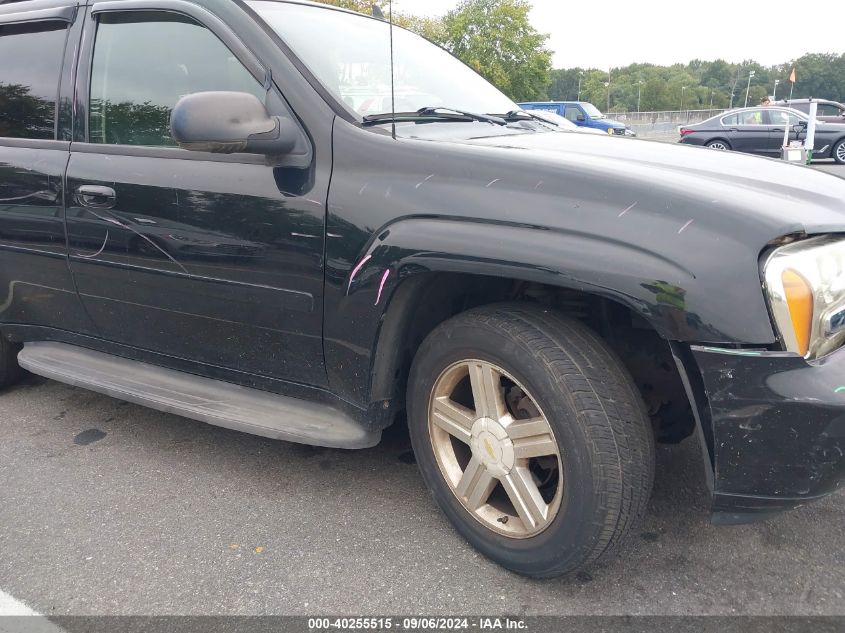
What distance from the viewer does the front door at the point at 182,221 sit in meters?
2.27

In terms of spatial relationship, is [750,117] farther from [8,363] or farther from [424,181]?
[8,363]

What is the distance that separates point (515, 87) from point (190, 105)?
151ft

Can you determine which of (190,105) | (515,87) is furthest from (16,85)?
(515,87)

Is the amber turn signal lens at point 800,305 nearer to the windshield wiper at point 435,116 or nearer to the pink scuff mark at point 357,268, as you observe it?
the pink scuff mark at point 357,268

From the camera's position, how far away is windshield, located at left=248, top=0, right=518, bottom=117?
2.42m

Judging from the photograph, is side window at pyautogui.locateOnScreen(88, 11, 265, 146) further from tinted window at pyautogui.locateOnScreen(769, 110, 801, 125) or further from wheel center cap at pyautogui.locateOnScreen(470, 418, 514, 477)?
tinted window at pyautogui.locateOnScreen(769, 110, 801, 125)

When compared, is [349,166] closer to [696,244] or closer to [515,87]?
[696,244]

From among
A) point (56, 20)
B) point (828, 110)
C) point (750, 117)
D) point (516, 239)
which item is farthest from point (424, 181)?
point (828, 110)

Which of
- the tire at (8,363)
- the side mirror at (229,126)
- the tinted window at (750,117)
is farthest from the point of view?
the tinted window at (750,117)

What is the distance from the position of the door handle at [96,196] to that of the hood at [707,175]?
142 cm

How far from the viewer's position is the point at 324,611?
200 centimetres

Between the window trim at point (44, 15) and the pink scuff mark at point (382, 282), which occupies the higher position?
the window trim at point (44, 15)

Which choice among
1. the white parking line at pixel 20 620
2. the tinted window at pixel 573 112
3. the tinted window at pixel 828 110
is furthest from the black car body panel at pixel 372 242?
the tinted window at pixel 573 112

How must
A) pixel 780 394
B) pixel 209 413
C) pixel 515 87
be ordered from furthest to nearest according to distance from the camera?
pixel 515 87
pixel 209 413
pixel 780 394
